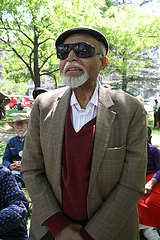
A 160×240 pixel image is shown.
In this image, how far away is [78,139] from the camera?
4.56ft

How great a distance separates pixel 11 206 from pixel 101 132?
1232mm

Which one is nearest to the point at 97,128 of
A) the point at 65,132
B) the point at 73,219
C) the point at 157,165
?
the point at 65,132

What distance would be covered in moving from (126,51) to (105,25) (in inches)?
118

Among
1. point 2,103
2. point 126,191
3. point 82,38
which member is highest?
point 82,38

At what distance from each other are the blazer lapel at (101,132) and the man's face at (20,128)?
106 inches

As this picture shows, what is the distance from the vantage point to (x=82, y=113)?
4.97 feet

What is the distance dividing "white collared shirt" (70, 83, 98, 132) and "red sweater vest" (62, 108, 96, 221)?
0.22ft

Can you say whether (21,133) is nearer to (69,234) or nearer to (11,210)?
(11,210)

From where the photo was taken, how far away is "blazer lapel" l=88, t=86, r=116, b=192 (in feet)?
4.38

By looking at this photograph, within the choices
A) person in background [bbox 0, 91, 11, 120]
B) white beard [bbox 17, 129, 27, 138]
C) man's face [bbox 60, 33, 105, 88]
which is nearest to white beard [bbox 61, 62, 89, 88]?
man's face [bbox 60, 33, 105, 88]

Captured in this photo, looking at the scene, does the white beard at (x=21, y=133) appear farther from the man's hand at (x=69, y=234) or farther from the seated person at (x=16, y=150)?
the man's hand at (x=69, y=234)

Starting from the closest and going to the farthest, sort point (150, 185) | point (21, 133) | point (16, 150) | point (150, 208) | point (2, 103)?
point (150, 208) < point (150, 185) < point (16, 150) < point (21, 133) < point (2, 103)

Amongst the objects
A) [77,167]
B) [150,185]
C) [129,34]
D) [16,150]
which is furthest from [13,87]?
[77,167]

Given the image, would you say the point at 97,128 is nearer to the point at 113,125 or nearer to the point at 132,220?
the point at 113,125
